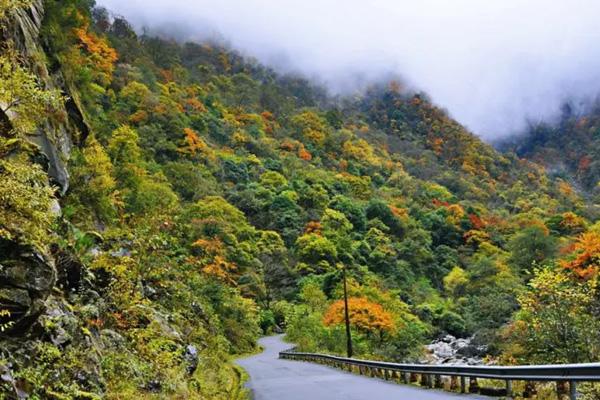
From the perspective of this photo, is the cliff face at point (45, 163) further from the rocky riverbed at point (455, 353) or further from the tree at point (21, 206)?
the rocky riverbed at point (455, 353)

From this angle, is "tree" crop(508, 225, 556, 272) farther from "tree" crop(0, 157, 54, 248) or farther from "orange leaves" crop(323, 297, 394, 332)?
"tree" crop(0, 157, 54, 248)

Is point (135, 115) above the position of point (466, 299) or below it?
above

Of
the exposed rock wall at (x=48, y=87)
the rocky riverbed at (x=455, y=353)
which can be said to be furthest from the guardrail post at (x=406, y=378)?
the rocky riverbed at (x=455, y=353)

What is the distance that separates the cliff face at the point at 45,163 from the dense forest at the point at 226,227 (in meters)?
0.05

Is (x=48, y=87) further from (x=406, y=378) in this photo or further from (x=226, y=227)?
(x=226, y=227)

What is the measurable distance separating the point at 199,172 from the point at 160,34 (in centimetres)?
12502

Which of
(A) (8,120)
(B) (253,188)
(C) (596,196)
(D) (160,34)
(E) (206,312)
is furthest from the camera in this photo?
(D) (160,34)

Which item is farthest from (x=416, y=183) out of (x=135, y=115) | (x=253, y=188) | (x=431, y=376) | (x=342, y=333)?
(x=431, y=376)

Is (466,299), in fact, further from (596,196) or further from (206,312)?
(596,196)

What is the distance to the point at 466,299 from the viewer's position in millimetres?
68312

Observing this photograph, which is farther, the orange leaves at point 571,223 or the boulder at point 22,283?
the orange leaves at point 571,223

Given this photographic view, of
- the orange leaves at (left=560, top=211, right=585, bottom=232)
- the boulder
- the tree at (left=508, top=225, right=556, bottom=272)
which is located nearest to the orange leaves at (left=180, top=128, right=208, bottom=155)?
the tree at (left=508, top=225, right=556, bottom=272)

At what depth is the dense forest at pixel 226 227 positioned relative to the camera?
1107cm

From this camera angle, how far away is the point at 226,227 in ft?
219
